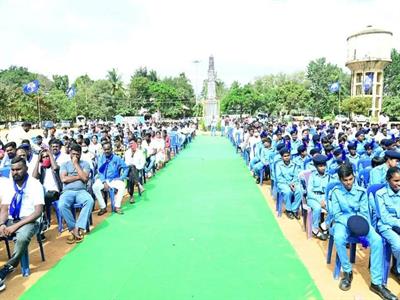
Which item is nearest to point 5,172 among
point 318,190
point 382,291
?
point 318,190

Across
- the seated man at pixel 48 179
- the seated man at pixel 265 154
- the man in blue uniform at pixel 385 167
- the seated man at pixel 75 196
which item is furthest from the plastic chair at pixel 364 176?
the seated man at pixel 48 179

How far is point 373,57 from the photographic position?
42562mm

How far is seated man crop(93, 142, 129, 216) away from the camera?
651 centimetres

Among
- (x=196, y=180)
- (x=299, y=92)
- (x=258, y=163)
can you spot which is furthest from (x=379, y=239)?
(x=299, y=92)

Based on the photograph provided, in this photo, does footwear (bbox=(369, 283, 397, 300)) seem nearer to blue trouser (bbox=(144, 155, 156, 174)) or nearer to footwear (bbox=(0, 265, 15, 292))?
footwear (bbox=(0, 265, 15, 292))

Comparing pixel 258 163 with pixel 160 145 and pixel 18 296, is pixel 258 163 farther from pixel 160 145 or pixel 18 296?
pixel 18 296

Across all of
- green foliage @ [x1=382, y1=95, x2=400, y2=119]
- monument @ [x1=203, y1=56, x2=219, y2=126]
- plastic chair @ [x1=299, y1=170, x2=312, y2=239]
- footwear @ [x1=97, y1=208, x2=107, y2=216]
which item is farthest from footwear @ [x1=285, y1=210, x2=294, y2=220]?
green foliage @ [x1=382, y1=95, x2=400, y2=119]

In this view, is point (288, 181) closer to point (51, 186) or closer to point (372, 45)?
point (51, 186)

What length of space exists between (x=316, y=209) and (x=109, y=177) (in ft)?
12.2

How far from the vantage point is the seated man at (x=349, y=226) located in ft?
11.7

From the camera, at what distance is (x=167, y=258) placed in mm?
4516

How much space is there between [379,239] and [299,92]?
4290 cm

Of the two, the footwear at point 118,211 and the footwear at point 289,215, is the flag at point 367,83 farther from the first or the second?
the footwear at point 118,211

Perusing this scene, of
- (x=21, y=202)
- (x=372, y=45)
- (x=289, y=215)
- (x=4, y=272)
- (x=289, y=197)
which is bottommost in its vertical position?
(x=289, y=215)
